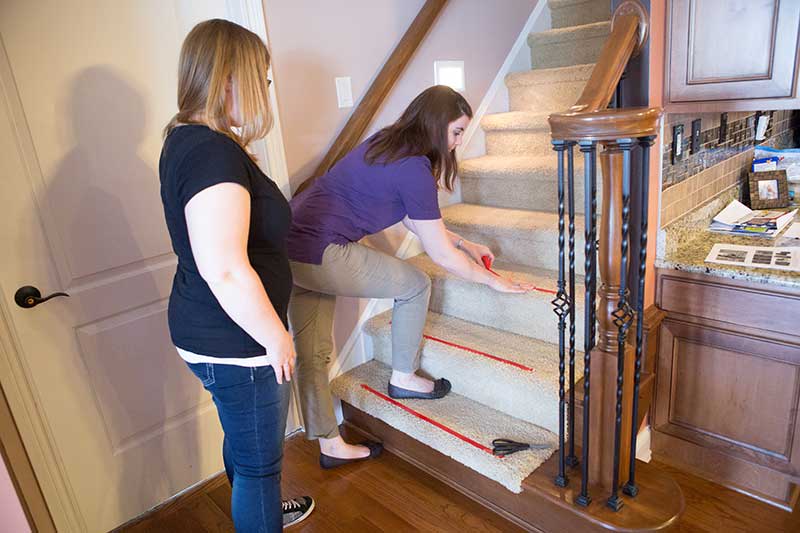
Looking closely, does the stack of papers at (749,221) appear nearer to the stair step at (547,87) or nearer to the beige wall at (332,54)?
the stair step at (547,87)

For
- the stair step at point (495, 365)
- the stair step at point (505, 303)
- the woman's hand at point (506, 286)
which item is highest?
the woman's hand at point (506, 286)

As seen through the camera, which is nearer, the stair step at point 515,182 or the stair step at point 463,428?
the stair step at point 463,428

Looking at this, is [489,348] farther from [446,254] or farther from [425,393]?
[446,254]

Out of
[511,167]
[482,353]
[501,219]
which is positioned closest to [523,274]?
[501,219]

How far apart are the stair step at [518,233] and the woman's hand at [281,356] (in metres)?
1.27

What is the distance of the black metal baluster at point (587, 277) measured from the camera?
128 cm

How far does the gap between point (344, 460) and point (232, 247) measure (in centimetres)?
130

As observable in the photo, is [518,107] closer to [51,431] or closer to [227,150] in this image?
[227,150]

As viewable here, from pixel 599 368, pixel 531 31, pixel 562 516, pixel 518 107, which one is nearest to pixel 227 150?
pixel 599 368

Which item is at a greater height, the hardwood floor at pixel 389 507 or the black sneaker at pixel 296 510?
the black sneaker at pixel 296 510

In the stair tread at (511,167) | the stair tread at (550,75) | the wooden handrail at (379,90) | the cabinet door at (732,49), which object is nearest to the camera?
the cabinet door at (732,49)

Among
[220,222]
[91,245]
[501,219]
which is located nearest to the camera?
[220,222]

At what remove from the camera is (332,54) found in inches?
83.4

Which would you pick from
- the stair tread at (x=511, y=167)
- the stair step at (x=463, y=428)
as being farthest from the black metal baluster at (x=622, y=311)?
the stair tread at (x=511, y=167)
